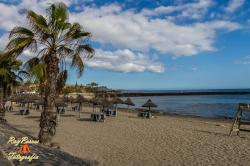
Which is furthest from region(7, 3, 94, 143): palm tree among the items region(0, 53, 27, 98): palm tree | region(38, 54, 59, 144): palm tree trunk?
region(0, 53, 27, 98): palm tree

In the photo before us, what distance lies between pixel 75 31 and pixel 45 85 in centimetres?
235

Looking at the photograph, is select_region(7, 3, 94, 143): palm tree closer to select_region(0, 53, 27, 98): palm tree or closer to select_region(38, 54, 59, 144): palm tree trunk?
Result: select_region(38, 54, 59, 144): palm tree trunk

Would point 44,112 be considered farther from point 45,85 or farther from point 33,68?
point 33,68

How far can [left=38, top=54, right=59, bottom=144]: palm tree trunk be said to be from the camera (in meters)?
11.0

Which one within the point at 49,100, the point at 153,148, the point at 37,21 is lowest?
the point at 153,148

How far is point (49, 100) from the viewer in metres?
11.0

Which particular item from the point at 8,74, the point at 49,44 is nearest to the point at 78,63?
the point at 49,44

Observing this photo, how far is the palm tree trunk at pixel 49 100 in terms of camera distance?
431 inches

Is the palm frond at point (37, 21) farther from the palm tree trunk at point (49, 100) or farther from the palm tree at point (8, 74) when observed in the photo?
the palm tree at point (8, 74)

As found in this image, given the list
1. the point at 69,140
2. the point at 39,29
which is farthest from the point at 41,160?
the point at 69,140

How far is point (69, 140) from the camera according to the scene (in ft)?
46.5

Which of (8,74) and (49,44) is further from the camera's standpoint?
(8,74)

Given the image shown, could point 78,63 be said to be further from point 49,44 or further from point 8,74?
point 8,74

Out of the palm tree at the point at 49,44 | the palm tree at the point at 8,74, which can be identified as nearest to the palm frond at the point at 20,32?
the palm tree at the point at 49,44
